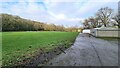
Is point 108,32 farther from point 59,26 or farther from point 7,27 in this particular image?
point 59,26

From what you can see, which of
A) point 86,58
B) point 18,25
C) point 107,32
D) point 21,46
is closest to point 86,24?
point 18,25

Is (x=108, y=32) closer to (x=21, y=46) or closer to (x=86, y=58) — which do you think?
(x=21, y=46)

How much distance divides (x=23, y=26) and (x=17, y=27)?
301 centimetres

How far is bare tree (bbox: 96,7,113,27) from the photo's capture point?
165 ft

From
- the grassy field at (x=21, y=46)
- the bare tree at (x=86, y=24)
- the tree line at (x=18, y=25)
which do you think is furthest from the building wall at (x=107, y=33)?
the bare tree at (x=86, y=24)

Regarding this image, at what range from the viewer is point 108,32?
27281mm

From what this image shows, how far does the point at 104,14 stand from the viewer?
167 feet

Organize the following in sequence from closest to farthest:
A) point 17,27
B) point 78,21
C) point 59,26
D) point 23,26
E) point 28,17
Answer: point 17,27
point 23,26
point 28,17
point 59,26
point 78,21

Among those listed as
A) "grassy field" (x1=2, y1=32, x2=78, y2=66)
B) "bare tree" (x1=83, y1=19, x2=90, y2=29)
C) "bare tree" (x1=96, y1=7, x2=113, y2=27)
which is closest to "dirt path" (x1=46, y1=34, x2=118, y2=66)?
"grassy field" (x1=2, y1=32, x2=78, y2=66)

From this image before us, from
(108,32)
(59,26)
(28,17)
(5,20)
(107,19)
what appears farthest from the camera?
(59,26)

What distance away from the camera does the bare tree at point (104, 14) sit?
50219 mm

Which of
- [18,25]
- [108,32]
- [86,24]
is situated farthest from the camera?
[86,24]

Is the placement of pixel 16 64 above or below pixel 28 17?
below

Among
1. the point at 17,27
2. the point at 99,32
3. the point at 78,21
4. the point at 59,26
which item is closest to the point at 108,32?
the point at 99,32
